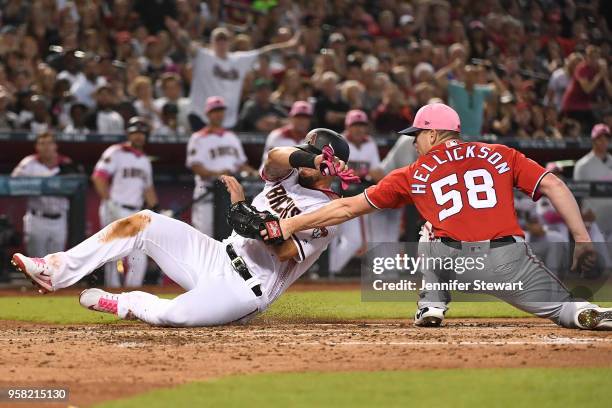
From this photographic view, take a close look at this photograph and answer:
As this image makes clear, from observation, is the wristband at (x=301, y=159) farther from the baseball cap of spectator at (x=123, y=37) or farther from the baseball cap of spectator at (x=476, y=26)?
the baseball cap of spectator at (x=476, y=26)

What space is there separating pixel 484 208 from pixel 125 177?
6.76m

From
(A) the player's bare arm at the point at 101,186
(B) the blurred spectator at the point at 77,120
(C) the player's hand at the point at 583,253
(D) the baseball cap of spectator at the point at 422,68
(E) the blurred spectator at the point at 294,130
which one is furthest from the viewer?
(D) the baseball cap of spectator at the point at 422,68

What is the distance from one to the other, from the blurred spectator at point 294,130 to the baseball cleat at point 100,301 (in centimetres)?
567

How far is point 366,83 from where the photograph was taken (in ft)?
51.6

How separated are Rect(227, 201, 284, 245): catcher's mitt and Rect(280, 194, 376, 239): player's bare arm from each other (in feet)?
0.19

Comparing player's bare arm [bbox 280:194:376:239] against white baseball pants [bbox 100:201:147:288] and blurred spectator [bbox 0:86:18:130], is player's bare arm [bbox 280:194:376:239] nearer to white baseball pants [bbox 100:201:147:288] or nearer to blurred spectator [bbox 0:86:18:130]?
white baseball pants [bbox 100:201:147:288]

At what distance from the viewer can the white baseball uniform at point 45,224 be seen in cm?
1249

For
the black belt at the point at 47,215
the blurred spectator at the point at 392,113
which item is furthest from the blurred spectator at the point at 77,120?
the blurred spectator at the point at 392,113

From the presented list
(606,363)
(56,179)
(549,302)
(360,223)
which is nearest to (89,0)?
(56,179)

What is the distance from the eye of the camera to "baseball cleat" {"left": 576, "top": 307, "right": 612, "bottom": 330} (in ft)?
23.5

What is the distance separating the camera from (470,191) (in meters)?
7.13

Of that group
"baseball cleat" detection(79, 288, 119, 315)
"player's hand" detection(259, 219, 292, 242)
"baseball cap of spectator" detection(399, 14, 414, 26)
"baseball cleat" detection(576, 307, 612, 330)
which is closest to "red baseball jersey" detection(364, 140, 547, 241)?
"player's hand" detection(259, 219, 292, 242)

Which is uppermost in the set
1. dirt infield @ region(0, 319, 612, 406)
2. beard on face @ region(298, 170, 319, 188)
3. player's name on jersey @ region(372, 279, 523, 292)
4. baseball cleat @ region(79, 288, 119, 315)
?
beard on face @ region(298, 170, 319, 188)

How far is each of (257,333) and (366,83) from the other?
8.86 metres
